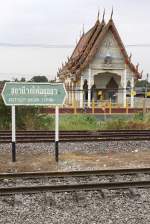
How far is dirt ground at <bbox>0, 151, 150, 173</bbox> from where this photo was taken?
11188 mm

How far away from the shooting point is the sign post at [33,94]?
39.7 ft

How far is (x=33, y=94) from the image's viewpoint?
12250 mm

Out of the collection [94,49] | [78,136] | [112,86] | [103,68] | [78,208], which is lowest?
[78,208]

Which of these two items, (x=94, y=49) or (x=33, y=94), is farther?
(x=94, y=49)

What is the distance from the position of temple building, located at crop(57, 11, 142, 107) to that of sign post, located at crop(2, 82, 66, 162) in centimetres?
2126

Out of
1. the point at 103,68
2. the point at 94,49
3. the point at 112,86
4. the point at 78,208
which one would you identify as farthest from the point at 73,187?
the point at 112,86

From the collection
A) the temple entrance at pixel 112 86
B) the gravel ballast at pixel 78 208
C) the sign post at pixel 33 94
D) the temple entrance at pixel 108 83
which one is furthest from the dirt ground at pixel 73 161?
the temple entrance at pixel 112 86

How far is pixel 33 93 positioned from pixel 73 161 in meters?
2.38

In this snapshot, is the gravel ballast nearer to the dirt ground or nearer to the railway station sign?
the dirt ground

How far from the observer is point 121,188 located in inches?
346

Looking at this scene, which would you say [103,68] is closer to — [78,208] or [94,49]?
[94,49]

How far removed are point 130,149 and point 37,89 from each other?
4.01 m

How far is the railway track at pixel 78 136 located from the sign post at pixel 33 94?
2.61m

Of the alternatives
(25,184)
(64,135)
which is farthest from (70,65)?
(25,184)
